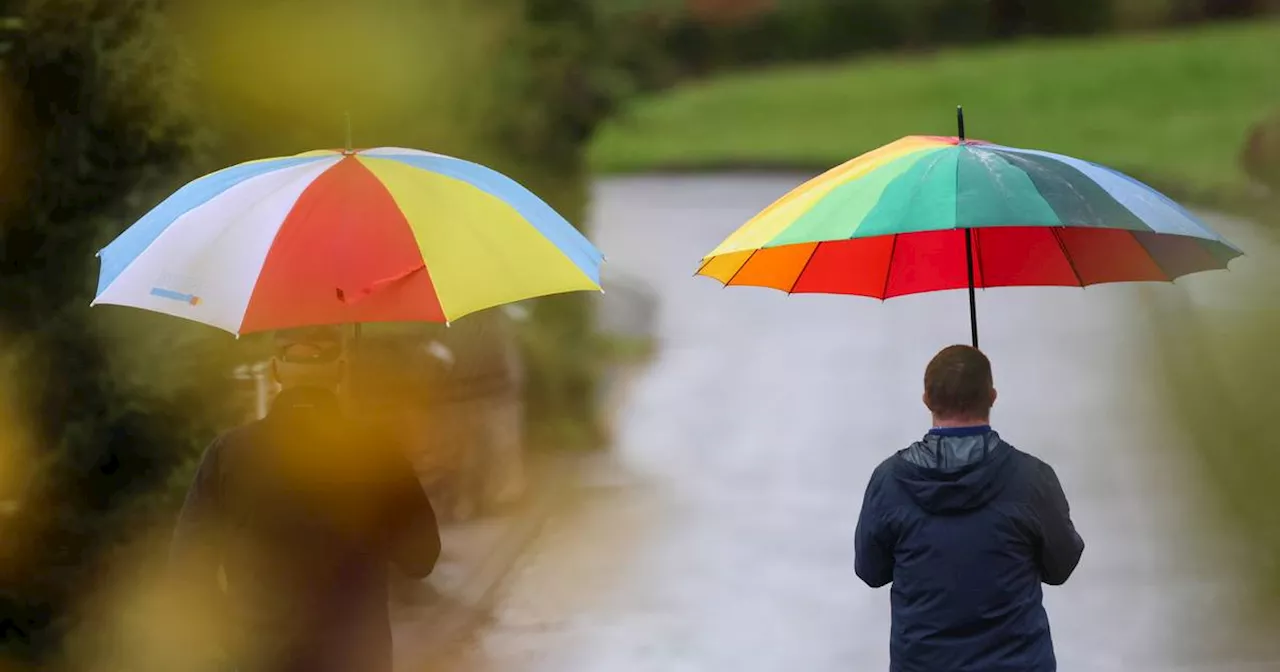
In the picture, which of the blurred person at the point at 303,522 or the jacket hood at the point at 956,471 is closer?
the jacket hood at the point at 956,471

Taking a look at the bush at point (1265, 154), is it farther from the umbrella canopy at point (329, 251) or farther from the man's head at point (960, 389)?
the umbrella canopy at point (329, 251)

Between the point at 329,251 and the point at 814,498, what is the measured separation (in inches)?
293

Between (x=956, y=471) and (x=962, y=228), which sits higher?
(x=962, y=228)

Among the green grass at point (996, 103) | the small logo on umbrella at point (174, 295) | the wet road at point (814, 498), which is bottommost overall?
the wet road at point (814, 498)

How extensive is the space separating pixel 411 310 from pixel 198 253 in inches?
20.1

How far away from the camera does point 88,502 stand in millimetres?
5773

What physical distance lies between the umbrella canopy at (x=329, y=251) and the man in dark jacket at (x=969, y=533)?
0.91 m

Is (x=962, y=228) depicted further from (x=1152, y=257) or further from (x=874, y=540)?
(x=874, y=540)

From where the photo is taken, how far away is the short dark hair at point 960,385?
345cm

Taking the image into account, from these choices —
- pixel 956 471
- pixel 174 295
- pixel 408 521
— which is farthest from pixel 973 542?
pixel 174 295

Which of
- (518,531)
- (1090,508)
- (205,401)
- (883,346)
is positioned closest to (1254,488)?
A: (1090,508)

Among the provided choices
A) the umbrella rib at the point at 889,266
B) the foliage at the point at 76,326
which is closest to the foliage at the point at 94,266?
the foliage at the point at 76,326

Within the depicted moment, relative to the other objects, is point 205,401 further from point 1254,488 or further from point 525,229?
point 1254,488

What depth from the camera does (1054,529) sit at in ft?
11.2
